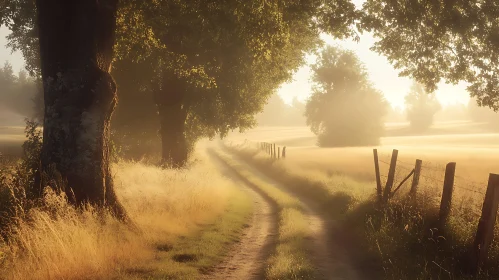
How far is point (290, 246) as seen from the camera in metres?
9.48

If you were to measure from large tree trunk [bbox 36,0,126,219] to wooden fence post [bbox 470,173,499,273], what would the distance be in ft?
26.7

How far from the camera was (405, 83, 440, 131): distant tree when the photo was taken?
96.2m

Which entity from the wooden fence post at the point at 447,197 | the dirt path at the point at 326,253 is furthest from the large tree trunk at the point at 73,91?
the wooden fence post at the point at 447,197

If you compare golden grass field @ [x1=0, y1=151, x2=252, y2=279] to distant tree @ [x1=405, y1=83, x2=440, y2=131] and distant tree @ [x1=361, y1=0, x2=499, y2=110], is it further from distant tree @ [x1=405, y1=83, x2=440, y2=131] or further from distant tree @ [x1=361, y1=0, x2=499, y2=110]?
distant tree @ [x1=405, y1=83, x2=440, y2=131]

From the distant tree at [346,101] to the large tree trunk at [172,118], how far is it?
36816 mm

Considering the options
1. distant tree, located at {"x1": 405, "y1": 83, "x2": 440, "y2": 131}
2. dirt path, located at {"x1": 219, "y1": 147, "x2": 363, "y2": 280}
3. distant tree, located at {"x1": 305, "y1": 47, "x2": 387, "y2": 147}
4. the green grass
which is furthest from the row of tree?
distant tree, located at {"x1": 405, "y1": 83, "x2": 440, "y2": 131}

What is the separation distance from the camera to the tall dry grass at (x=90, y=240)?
6.07 m

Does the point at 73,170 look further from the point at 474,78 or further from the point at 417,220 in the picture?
the point at 474,78

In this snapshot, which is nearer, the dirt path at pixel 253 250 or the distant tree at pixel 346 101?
the dirt path at pixel 253 250

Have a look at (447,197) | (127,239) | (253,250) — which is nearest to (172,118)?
(253,250)

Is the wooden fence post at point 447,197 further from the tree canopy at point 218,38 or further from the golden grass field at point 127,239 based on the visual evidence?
the tree canopy at point 218,38

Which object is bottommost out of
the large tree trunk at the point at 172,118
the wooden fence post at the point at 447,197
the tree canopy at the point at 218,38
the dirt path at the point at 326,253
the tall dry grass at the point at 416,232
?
the dirt path at the point at 326,253

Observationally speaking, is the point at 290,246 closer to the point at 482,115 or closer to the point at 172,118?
the point at 172,118

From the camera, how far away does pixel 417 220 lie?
9625 mm
